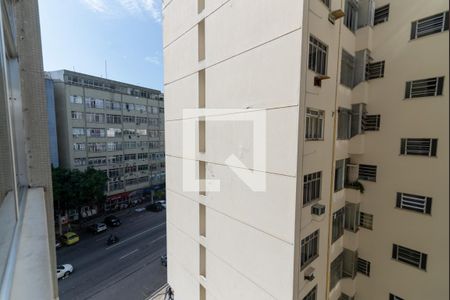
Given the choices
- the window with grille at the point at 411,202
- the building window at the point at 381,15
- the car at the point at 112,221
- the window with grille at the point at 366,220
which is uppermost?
the building window at the point at 381,15

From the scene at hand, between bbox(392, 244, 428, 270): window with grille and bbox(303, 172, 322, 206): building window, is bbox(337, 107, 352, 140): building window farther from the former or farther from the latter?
bbox(392, 244, 428, 270): window with grille

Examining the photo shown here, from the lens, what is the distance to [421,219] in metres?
3.95

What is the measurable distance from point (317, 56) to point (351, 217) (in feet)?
13.5

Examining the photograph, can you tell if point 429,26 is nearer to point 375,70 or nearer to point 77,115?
point 375,70

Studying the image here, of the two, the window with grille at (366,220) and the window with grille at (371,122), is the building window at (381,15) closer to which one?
the window with grille at (371,122)

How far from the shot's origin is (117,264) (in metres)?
12.7

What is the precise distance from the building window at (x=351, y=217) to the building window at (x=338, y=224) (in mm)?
101

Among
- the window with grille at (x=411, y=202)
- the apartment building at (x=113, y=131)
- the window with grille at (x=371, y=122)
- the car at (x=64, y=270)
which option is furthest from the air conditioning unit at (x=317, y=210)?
the apartment building at (x=113, y=131)

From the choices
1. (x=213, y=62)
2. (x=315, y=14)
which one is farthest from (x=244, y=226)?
(x=315, y=14)

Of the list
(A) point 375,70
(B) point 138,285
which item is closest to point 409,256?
(A) point 375,70

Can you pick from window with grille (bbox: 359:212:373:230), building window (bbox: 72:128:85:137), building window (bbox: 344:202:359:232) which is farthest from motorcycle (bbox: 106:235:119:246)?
window with grille (bbox: 359:212:373:230)

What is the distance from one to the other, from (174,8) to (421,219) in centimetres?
817

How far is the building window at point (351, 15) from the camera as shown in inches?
201

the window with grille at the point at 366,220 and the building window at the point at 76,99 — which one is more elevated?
the building window at the point at 76,99
